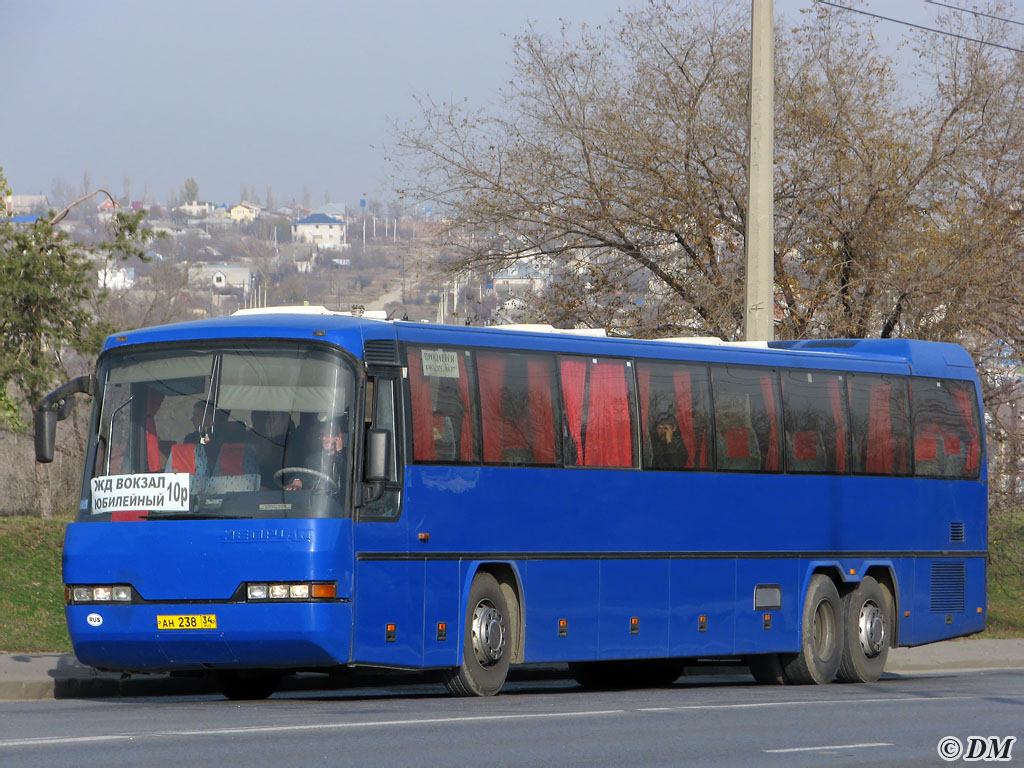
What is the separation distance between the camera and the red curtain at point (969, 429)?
67.7ft

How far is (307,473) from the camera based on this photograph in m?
12.8

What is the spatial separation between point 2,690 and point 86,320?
15.3m

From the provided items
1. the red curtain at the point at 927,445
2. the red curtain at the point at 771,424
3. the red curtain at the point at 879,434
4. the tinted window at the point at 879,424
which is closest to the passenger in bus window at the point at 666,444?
the red curtain at the point at 771,424

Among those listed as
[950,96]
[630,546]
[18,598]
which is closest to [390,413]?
[630,546]

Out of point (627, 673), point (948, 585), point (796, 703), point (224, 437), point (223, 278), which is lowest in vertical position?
point (627, 673)

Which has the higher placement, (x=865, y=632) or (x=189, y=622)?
(x=189, y=622)

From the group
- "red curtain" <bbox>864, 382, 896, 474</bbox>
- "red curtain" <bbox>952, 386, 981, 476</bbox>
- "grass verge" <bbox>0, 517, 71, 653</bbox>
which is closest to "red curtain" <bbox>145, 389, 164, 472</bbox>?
"grass verge" <bbox>0, 517, 71, 653</bbox>

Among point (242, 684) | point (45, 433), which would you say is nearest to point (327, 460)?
point (45, 433)

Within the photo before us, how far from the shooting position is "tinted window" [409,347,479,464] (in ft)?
45.4

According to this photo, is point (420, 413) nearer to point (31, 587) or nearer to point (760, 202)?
point (760, 202)

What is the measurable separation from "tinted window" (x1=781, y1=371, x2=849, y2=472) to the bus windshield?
645 cm

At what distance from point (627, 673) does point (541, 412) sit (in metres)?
4.38

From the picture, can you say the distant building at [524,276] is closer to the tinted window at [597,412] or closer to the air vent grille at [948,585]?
the air vent grille at [948,585]

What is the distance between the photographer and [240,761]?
29.2ft
